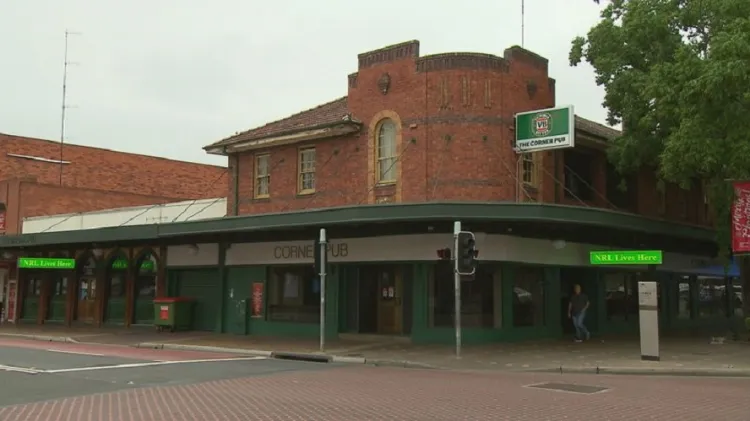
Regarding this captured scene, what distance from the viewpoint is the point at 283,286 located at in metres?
24.6

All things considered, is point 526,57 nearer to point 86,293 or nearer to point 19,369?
point 19,369

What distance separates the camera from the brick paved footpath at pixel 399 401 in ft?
31.7

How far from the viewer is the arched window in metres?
22.4

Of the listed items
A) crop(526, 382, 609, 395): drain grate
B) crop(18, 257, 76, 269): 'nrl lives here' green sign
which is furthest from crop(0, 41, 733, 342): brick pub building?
crop(526, 382, 609, 395): drain grate

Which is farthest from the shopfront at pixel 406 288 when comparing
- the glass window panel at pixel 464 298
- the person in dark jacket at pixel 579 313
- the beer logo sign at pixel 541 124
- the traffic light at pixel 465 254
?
the traffic light at pixel 465 254

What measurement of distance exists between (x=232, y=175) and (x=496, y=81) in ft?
33.9

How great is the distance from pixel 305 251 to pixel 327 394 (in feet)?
39.2

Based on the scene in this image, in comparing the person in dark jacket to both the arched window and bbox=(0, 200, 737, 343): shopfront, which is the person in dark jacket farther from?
the arched window

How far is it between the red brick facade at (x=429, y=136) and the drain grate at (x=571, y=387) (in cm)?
854

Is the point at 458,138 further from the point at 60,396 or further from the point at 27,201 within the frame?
the point at 27,201

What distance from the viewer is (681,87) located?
19328 millimetres

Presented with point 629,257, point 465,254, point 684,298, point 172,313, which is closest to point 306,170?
Answer: point 172,313

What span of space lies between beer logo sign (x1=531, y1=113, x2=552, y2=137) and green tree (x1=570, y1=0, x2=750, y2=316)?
255 centimetres

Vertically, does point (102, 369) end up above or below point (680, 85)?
below
